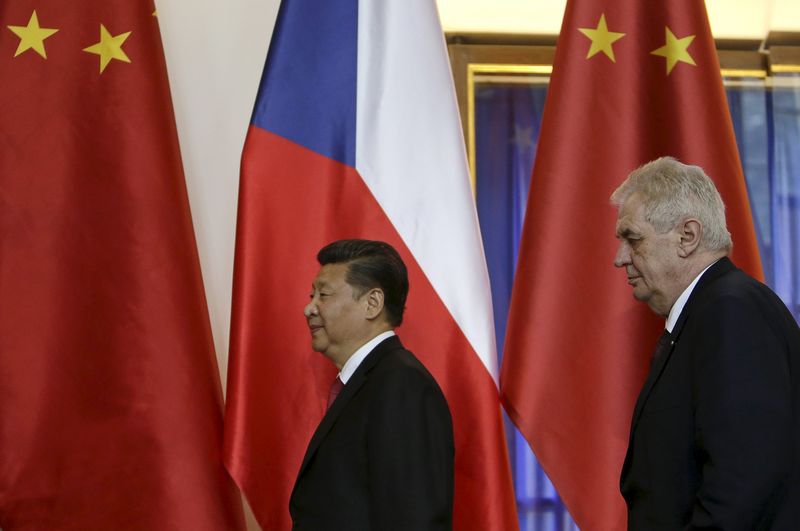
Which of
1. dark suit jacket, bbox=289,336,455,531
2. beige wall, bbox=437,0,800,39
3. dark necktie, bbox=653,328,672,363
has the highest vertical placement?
beige wall, bbox=437,0,800,39

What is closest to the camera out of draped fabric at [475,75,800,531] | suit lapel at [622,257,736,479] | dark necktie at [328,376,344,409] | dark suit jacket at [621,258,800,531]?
dark suit jacket at [621,258,800,531]

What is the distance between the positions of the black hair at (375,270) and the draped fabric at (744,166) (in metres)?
1.04

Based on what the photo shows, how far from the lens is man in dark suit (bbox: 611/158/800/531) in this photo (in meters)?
1.49

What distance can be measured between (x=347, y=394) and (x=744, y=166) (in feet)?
5.90

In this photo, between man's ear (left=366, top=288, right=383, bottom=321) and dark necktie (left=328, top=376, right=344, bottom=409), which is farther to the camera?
dark necktie (left=328, top=376, right=344, bottom=409)

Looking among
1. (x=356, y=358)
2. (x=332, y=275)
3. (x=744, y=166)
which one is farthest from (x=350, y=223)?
(x=744, y=166)

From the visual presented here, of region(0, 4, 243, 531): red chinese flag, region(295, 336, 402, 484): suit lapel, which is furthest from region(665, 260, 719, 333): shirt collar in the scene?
region(0, 4, 243, 531): red chinese flag

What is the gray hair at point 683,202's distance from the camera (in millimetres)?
1748

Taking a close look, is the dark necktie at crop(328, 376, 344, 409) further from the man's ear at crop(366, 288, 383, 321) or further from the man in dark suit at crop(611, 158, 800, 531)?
the man in dark suit at crop(611, 158, 800, 531)

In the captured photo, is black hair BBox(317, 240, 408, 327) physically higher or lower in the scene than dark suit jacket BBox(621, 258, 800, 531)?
higher

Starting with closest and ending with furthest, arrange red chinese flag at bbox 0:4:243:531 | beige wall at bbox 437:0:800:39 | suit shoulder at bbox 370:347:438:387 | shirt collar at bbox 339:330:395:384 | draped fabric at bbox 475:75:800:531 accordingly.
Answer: suit shoulder at bbox 370:347:438:387
shirt collar at bbox 339:330:395:384
red chinese flag at bbox 0:4:243:531
draped fabric at bbox 475:75:800:531
beige wall at bbox 437:0:800:39

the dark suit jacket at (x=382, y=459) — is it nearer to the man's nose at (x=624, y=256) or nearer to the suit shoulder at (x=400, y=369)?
the suit shoulder at (x=400, y=369)

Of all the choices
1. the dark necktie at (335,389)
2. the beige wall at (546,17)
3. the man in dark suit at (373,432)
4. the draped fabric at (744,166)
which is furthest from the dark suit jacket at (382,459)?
the beige wall at (546,17)

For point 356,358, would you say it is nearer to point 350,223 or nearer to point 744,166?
point 350,223
